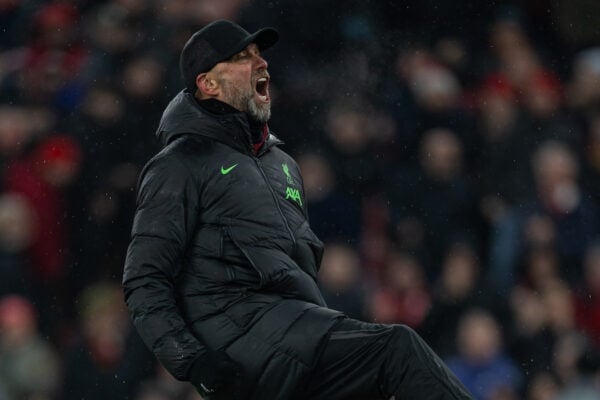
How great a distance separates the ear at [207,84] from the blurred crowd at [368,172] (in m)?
2.45

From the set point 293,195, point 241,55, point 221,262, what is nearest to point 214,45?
point 241,55

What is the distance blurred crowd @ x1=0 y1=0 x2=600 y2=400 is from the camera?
215 inches

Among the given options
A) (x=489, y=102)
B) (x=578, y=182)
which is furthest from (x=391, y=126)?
(x=578, y=182)

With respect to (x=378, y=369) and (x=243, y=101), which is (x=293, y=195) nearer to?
(x=243, y=101)

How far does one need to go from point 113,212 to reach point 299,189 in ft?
8.42

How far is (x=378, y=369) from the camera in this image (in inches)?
111

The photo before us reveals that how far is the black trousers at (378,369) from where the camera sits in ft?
8.90

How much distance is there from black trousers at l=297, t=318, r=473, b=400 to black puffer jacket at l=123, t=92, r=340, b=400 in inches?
1.8

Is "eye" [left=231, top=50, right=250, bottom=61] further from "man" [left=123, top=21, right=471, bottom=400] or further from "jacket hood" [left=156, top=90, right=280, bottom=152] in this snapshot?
"jacket hood" [left=156, top=90, right=280, bottom=152]

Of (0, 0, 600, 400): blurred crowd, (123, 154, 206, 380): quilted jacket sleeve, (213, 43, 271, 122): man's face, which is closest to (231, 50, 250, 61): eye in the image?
(213, 43, 271, 122): man's face

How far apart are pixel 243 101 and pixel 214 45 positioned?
0.56ft

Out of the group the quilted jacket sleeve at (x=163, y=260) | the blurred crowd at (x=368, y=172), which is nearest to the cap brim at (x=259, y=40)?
the quilted jacket sleeve at (x=163, y=260)

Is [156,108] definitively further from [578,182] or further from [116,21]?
[578,182]

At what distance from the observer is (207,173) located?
301 cm
